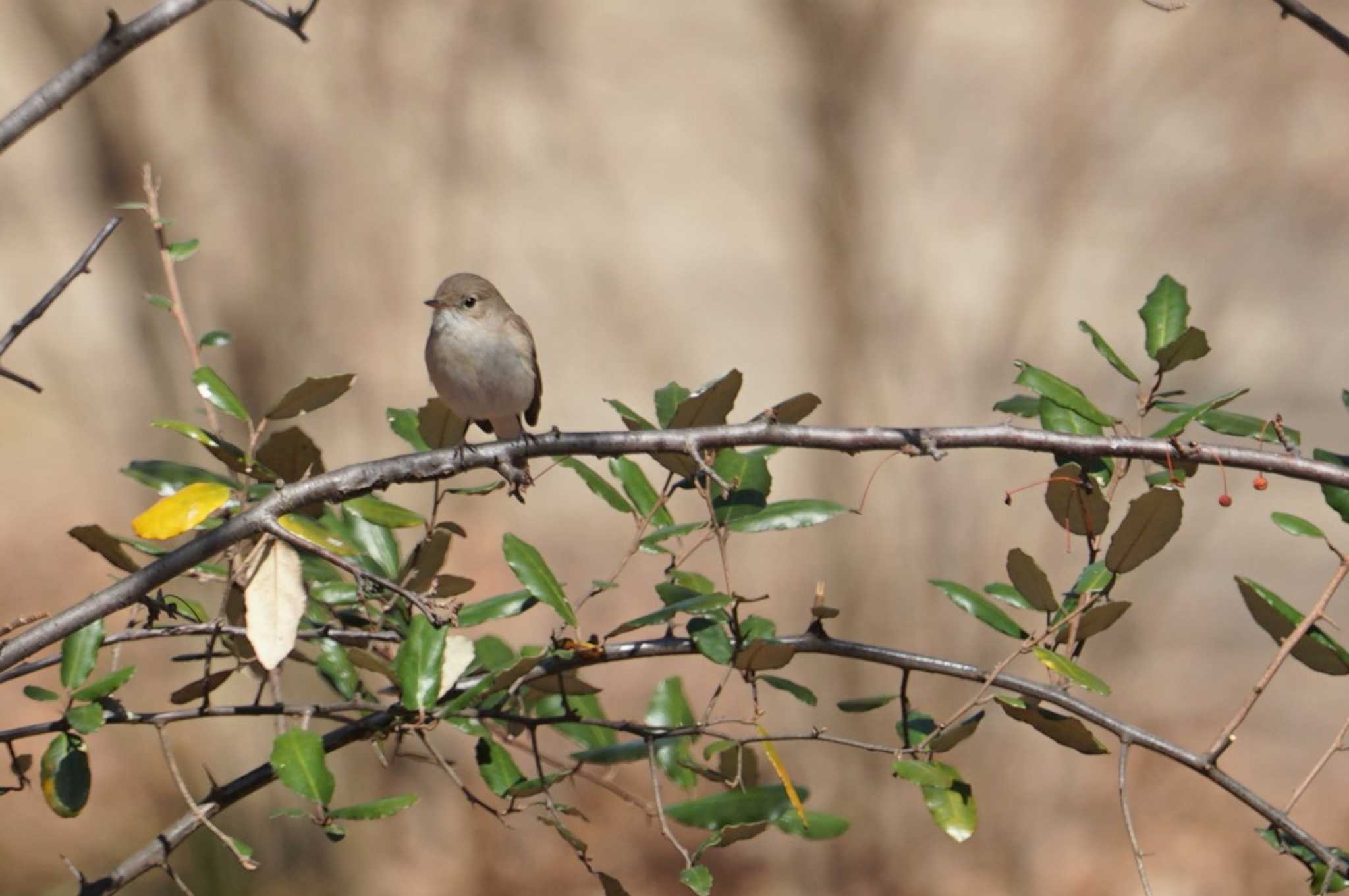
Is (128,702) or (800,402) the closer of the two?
(800,402)

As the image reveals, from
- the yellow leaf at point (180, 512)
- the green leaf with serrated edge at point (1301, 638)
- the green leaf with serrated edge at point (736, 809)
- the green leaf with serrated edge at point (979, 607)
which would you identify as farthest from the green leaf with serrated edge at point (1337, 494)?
the yellow leaf at point (180, 512)

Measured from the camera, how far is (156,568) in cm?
118

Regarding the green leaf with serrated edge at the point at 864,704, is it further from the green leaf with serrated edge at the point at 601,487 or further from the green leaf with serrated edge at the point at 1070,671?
the green leaf with serrated edge at the point at 601,487

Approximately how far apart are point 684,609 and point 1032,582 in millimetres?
375

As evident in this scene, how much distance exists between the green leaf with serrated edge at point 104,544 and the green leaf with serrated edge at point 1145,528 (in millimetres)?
1012

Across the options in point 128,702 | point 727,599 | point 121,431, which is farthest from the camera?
point 121,431

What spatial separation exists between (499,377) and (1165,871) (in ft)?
8.96

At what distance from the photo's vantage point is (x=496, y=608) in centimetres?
153

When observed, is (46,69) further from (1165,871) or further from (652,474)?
(1165,871)

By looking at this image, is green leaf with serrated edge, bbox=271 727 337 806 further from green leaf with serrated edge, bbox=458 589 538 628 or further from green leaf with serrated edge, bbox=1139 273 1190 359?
green leaf with serrated edge, bbox=1139 273 1190 359

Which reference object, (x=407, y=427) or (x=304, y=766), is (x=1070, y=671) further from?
(x=407, y=427)

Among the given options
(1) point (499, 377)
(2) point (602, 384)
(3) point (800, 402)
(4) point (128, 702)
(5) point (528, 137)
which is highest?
(5) point (528, 137)

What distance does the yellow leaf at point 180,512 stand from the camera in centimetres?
119

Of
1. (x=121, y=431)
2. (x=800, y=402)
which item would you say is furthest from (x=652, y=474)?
(x=800, y=402)
